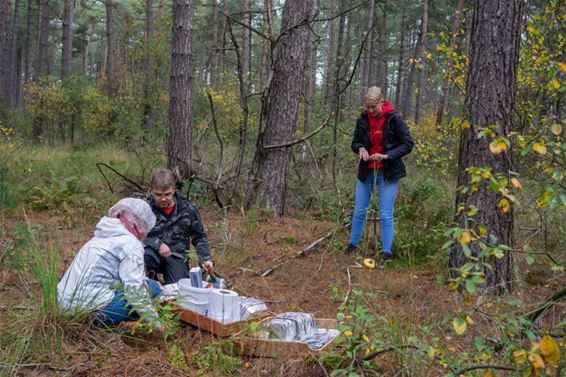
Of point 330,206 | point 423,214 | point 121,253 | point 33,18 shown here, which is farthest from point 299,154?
point 33,18

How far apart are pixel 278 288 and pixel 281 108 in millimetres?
3183

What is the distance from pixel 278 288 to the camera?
5020 millimetres

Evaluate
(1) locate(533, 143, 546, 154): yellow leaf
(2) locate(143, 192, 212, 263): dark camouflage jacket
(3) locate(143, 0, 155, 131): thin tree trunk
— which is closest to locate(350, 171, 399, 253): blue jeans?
(2) locate(143, 192, 212, 263): dark camouflage jacket

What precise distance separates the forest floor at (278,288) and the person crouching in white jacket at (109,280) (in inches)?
6.8

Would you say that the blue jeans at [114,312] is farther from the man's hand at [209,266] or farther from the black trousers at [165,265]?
the black trousers at [165,265]

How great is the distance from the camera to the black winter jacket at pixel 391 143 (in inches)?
214

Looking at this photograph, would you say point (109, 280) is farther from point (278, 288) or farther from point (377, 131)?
point (377, 131)

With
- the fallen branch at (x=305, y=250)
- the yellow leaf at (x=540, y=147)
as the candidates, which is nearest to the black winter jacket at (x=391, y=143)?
the fallen branch at (x=305, y=250)

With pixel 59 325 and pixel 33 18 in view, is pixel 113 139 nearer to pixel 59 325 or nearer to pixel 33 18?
pixel 59 325

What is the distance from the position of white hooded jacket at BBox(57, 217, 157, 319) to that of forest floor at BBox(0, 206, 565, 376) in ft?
0.72

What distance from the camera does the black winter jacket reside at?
17.9ft

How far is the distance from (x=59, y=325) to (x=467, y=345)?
250cm

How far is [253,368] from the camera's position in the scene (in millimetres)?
3383

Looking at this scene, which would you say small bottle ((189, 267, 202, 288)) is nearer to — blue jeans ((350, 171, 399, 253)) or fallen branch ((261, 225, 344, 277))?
fallen branch ((261, 225, 344, 277))
